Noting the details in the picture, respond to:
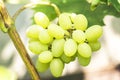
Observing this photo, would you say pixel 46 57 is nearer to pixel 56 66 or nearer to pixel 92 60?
pixel 56 66

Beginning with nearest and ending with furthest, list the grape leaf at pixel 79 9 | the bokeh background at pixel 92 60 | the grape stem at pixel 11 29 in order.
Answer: the grape stem at pixel 11 29 < the grape leaf at pixel 79 9 < the bokeh background at pixel 92 60

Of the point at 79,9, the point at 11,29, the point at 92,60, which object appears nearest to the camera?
the point at 11,29

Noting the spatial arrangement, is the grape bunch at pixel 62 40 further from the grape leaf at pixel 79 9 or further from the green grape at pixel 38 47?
the grape leaf at pixel 79 9

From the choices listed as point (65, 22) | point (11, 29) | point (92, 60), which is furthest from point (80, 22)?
point (92, 60)

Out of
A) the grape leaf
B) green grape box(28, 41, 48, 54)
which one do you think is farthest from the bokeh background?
green grape box(28, 41, 48, 54)

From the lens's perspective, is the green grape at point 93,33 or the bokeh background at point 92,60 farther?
the bokeh background at point 92,60

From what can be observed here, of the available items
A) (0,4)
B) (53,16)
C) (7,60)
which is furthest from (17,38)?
(7,60)

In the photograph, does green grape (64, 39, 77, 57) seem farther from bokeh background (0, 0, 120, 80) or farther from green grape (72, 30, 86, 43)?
bokeh background (0, 0, 120, 80)

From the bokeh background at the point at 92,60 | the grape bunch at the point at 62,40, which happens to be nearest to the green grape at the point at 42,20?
the grape bunch at the point at 62,40
